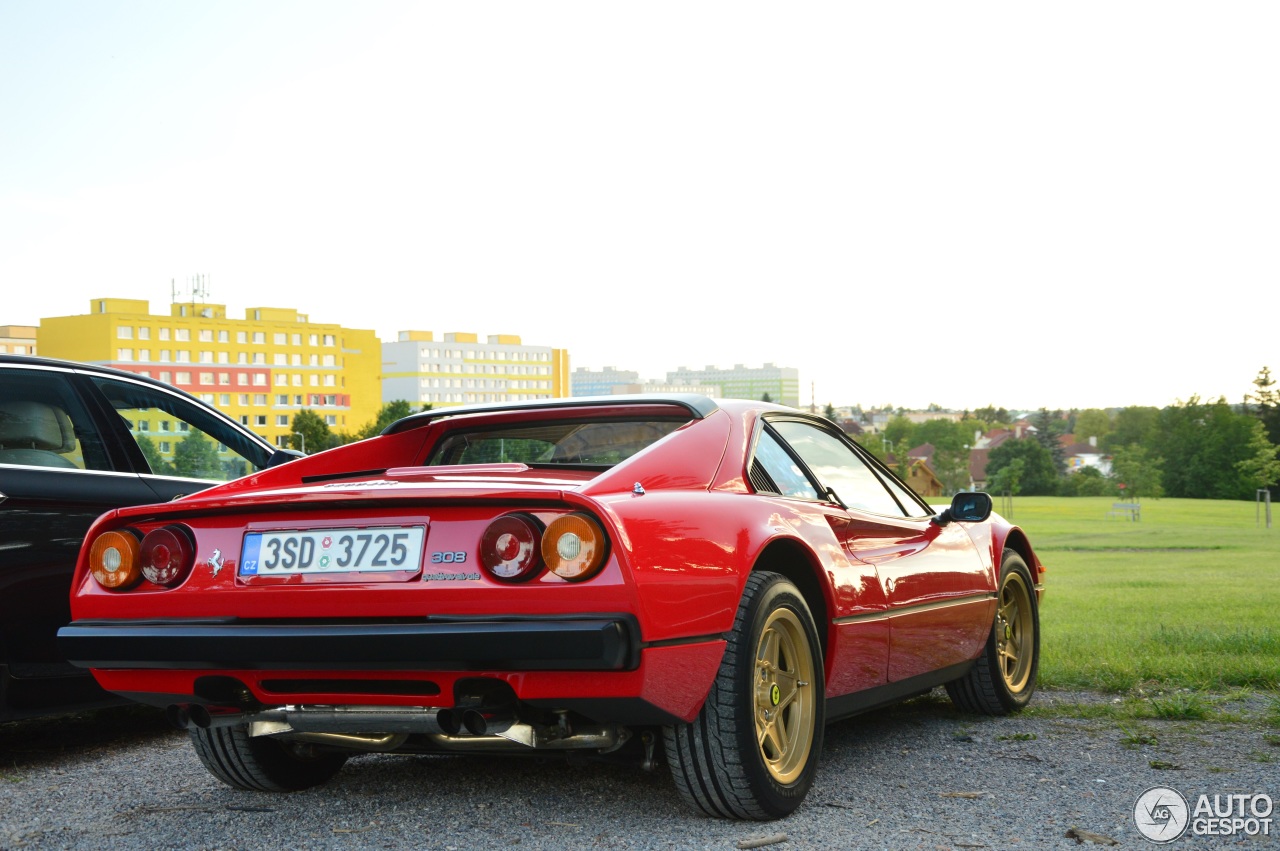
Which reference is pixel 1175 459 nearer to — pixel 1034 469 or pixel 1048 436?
pixel 1034 469

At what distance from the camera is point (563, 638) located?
3203 mm

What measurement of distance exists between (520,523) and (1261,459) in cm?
11416

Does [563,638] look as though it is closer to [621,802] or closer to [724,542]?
[724,542]

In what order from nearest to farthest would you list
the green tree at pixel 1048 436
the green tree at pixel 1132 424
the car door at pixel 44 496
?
1. the car door at pixel 44 496
2. the green tree at pixel 1048 436
3. the green tree at pixel 1132 424

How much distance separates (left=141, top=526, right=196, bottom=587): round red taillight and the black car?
1197mm

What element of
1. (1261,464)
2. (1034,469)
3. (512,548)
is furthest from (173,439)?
(1034,469)

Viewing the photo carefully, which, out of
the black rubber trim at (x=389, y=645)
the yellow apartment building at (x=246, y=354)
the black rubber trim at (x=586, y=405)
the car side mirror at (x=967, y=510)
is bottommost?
the black rubber trim at (x=389, y=645)

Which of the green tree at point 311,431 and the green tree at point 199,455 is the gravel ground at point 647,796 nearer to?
the green tree at point 199,455

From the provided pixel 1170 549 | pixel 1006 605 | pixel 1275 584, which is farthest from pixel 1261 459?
pixel 1006 605

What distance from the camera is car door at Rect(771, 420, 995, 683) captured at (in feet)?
15.4

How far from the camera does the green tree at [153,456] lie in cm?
571
